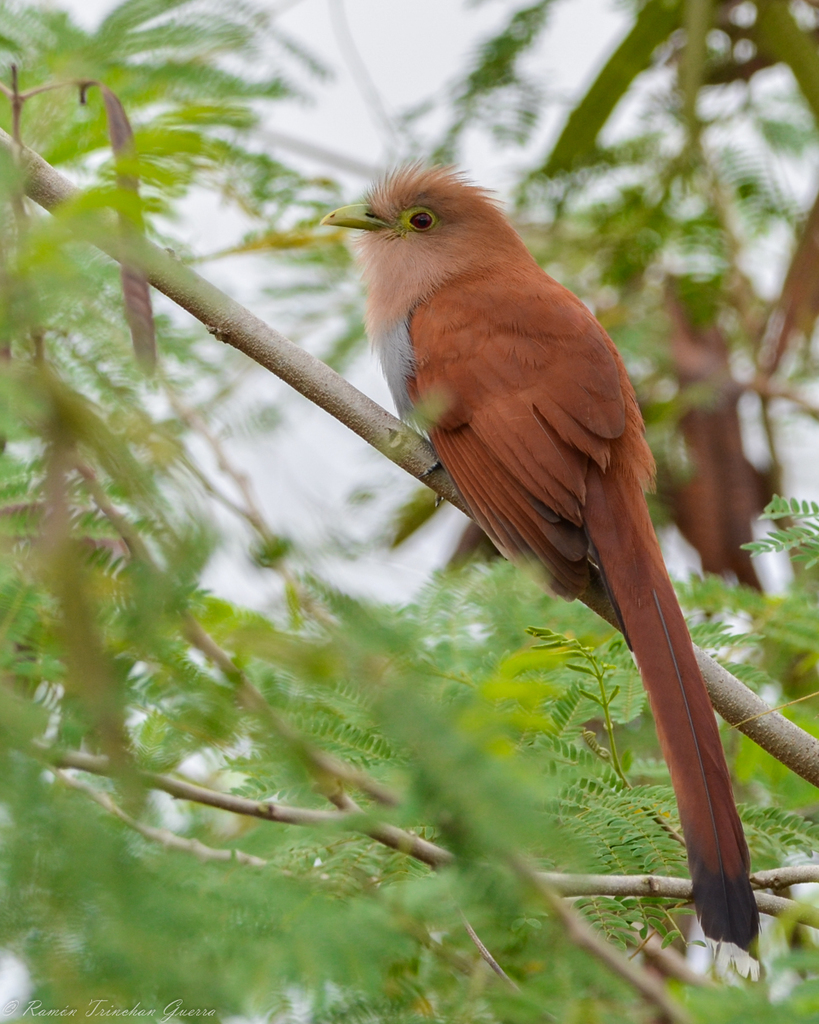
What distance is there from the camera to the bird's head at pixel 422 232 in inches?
113

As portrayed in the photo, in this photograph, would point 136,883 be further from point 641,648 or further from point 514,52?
point 514,52

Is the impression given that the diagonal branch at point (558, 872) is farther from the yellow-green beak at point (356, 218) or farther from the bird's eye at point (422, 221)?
the bird's eye at point (422, 221)

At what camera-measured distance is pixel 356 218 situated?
118 inches

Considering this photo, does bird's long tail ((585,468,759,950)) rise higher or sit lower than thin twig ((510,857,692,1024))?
higher

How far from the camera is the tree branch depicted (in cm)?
159

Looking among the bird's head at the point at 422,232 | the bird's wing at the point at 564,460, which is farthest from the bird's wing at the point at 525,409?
the bird's head at the point at 422,232

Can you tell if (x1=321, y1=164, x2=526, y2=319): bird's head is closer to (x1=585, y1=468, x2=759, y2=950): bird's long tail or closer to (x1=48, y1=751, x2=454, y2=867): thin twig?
(x1=585, y1=468, x2=759, y2=950): bird's long tail

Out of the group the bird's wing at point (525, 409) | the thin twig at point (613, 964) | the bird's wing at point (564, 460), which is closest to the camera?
the thin twig at point (613, 964)

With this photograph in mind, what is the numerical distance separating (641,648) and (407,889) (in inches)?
32.0

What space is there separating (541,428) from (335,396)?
2.04ft

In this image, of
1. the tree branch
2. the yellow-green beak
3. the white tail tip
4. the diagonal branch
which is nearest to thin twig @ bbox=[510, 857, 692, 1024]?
the diagonal branch

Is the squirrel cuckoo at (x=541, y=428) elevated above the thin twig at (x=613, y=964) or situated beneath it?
elevated above

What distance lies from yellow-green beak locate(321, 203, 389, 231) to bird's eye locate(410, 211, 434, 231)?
0.28 feet

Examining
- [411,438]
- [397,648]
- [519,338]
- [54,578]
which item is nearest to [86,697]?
[54,578]
